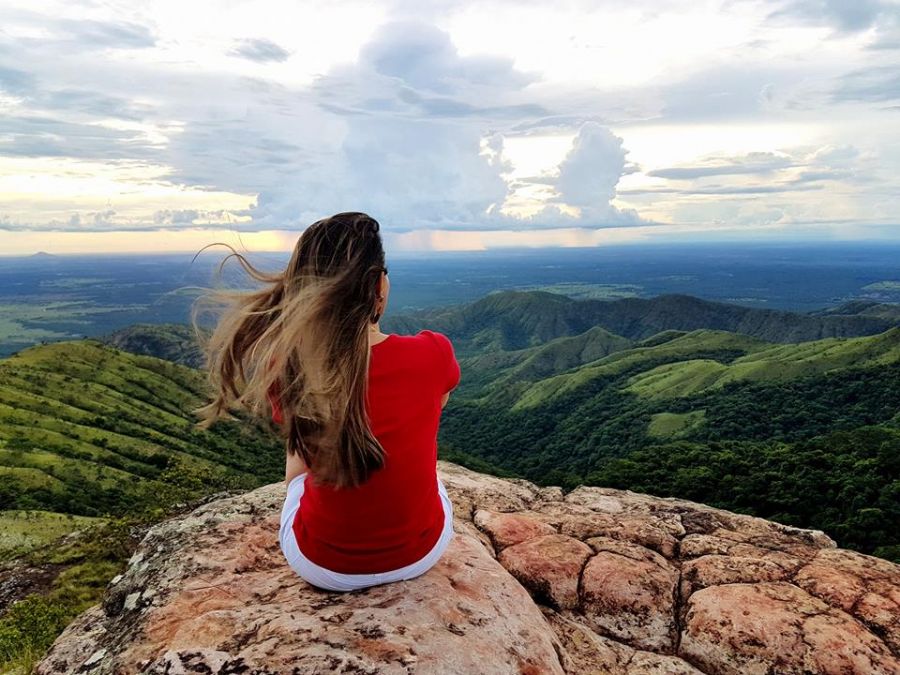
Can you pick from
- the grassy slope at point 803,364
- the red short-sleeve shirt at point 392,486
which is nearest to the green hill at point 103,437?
the red short-sleeve shirt at point 392,486

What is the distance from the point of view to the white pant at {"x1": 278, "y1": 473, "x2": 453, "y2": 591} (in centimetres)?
626

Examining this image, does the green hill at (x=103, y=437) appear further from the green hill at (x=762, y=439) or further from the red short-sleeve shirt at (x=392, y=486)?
the red short-sleeve shirt at (x=392, y=486)

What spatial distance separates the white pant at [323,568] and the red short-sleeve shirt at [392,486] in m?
0.09

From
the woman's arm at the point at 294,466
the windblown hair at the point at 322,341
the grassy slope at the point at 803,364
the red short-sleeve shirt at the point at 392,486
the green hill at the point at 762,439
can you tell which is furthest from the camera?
the grassy slope at the point at 803,364

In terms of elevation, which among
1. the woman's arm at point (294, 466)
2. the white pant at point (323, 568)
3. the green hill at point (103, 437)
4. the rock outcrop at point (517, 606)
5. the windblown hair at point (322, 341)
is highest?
the windblown hair at point (322, 341)

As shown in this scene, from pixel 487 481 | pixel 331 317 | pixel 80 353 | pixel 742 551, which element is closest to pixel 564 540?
pixel 742 551

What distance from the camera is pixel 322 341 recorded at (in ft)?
15.4

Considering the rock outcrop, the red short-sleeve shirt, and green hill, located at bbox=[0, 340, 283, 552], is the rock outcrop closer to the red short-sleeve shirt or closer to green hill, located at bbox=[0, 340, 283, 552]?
the red short-sleeve shirt

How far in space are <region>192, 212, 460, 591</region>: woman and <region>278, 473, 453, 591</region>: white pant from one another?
0.08 feet

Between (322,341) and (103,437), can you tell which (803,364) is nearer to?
(103,437)

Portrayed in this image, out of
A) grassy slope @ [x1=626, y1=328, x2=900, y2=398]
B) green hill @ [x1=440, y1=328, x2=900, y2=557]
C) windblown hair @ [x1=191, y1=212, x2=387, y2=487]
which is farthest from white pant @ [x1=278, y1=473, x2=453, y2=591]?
grassy slope @ [x1=626, y1=328, x2=900, y2=398]

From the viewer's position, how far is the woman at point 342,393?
4.73 m

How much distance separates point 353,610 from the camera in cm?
604

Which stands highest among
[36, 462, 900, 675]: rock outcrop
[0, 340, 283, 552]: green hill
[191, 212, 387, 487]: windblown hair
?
[191, 212, 387, 487]: windblown hair
